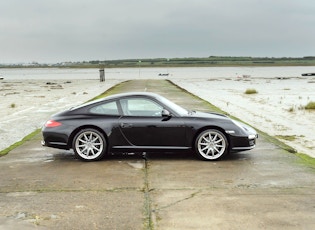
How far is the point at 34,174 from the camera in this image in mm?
7328

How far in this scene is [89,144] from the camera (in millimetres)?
8359

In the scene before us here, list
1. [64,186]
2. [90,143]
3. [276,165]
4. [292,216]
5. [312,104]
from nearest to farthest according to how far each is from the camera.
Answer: [292,216] → [64,186] → [276,165] → [90,143] → [312,104]

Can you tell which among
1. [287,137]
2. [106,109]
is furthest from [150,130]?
[287,137]

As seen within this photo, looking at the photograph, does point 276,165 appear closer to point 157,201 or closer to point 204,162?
point 204,162

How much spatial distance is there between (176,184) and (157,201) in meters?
0.90

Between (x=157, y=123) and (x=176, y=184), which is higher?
(x=157, y=123)

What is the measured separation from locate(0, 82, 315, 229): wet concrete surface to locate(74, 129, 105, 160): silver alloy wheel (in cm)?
19

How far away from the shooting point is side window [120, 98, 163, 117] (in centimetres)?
842

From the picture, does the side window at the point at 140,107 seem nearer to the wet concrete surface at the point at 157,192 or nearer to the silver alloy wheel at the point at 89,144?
the silver alloy wheel at the point at 89,144

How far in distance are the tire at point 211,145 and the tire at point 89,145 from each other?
5.95 ft

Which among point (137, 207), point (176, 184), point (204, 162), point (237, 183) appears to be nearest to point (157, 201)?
point (137, 207)

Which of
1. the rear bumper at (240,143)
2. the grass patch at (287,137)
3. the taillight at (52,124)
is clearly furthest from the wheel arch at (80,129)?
the grass patch at (287,137)

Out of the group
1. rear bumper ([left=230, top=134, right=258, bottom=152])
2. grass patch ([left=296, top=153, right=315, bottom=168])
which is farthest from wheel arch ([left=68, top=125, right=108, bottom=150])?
grass patch ([left=296, top=153, right=315, bottom=168])

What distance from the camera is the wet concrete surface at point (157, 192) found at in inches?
196
